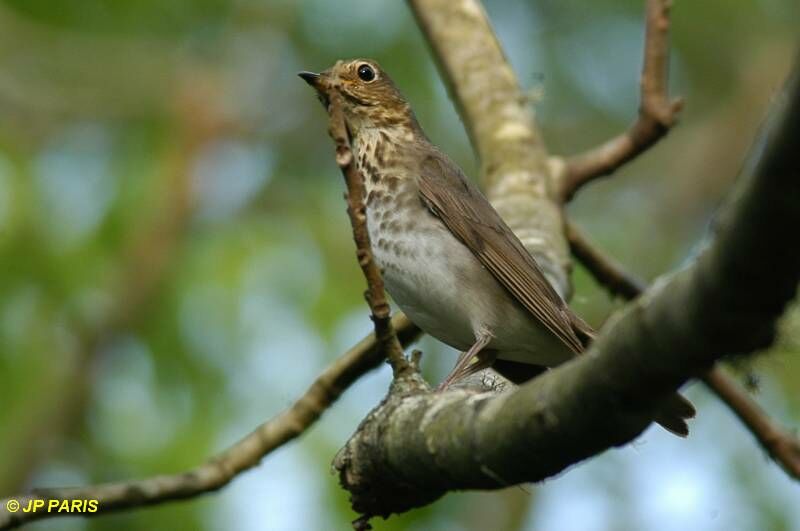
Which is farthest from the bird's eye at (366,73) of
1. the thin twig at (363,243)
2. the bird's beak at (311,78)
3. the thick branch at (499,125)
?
the thin twig at (363,243)

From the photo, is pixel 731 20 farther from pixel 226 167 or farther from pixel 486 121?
pixel 486 121

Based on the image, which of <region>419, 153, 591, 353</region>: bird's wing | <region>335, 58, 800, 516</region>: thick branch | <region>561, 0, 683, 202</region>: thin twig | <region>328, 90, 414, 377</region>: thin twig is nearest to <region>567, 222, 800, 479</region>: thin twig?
<region>561, 0, 683, 202</region>: thin twig

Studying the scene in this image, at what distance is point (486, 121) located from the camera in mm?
6375

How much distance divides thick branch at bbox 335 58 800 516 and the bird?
172cm

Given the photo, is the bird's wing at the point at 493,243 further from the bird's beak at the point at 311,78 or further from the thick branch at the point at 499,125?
the bird's beak at the point at 311,78

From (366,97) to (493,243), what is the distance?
1236 mm

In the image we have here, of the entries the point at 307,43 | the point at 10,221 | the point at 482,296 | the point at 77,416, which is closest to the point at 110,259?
the point at 10,221

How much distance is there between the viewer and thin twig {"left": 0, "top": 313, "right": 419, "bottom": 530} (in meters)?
4.66

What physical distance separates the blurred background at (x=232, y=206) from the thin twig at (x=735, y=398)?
3.51ft

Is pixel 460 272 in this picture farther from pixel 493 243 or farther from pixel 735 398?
pixel 735 398

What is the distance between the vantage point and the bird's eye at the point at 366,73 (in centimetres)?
612

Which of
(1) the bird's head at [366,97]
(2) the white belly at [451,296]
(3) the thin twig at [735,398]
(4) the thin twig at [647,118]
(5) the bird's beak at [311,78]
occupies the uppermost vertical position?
(5) the bird's beak at [311,78]

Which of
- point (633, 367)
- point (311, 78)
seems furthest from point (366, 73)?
point (633, 367)

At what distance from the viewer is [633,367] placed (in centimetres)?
228
